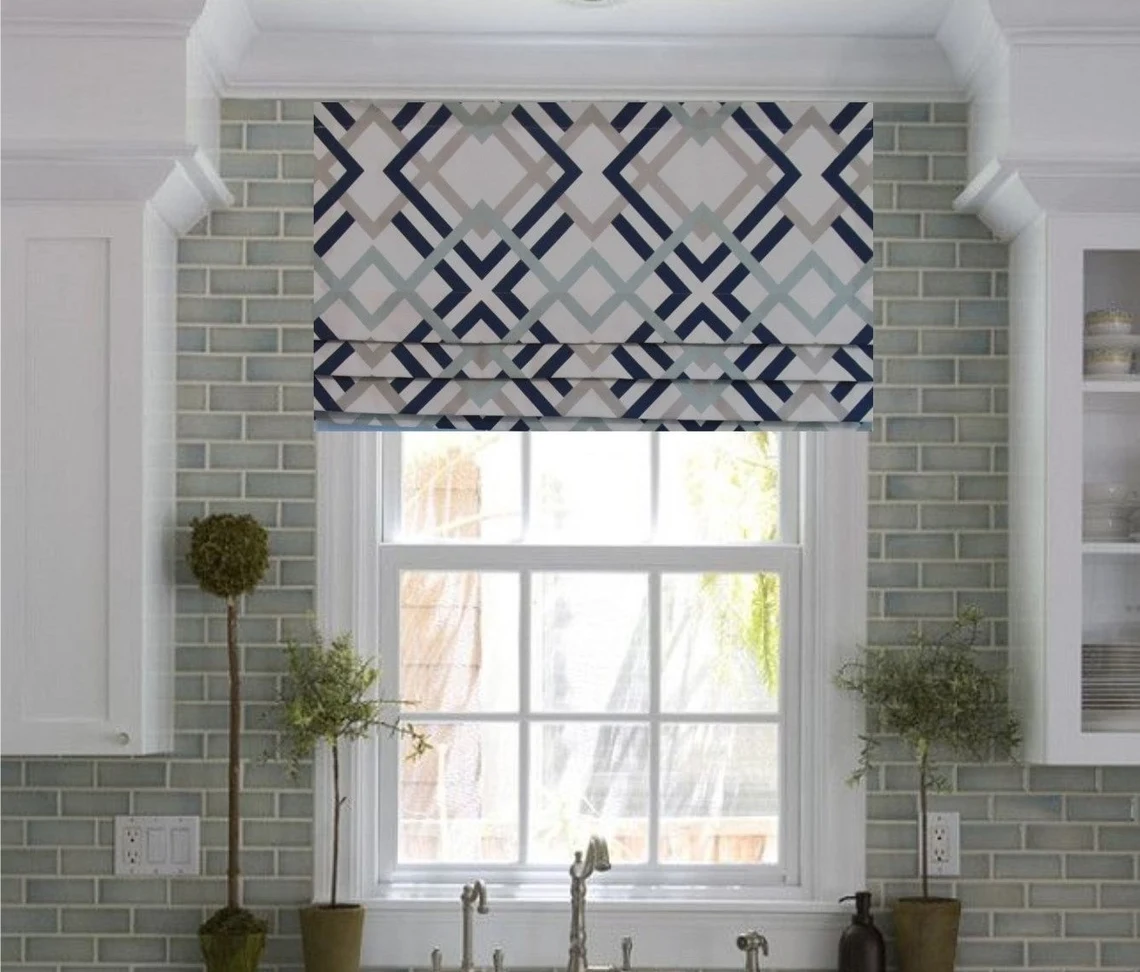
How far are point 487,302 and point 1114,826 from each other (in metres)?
1.55

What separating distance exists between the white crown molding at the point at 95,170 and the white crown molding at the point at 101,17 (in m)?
0.19

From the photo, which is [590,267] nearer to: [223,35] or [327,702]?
[223,35]

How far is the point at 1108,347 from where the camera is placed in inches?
105

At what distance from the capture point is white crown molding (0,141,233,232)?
2539 millimetres

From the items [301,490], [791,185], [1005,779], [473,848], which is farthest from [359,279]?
[1005,779]

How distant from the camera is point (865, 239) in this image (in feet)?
9.50

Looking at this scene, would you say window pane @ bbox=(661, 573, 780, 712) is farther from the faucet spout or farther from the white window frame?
the faucet spout

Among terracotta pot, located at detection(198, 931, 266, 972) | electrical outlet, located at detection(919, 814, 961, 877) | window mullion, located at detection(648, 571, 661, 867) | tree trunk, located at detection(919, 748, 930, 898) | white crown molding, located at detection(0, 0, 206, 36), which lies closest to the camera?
white crown molding, located at detection(0, 0, 206, 36)

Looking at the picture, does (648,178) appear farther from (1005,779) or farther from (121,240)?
(1005,779)

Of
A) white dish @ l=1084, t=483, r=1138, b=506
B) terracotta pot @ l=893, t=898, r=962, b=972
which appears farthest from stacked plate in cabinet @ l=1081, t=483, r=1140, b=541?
terracotta pot @ l=893, t=898, r=962, b=972

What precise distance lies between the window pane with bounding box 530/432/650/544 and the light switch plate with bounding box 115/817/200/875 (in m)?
0.89

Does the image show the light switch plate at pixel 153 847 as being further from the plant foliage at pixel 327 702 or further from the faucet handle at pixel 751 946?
the faucet handle at pixel 751 946

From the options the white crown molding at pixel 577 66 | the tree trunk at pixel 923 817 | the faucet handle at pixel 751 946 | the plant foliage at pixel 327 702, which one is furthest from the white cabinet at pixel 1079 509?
the plant foliage at pixel 327 702

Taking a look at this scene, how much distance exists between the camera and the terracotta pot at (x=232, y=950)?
8.67 ft
